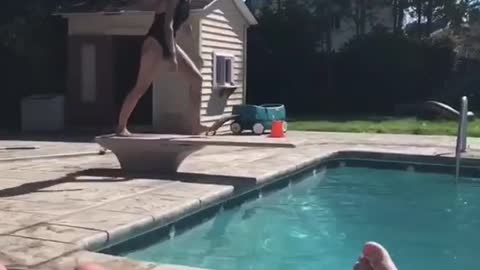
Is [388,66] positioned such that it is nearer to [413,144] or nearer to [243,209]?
[413,144]

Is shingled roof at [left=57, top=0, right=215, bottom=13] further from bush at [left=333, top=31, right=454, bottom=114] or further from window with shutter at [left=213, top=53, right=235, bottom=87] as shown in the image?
bush at [left=333, top=31, right=454, bottom=114]

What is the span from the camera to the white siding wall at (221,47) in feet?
47.3

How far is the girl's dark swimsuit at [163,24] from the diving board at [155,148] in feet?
3.18

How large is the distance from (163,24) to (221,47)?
24.4 ft

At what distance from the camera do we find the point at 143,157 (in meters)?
8.10

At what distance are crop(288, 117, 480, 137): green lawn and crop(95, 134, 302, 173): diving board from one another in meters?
7.40

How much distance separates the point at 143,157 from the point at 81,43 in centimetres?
812

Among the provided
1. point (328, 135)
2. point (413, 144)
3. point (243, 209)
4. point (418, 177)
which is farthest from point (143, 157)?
point (328, 135)

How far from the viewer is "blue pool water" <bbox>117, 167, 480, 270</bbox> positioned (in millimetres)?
5723

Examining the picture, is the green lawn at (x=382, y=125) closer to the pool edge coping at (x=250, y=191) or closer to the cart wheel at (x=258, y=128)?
the cart wheel at (x=258, y=128)

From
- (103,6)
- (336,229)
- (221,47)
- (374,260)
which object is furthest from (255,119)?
(374,260)

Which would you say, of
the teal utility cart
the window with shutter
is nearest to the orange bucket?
the teal utility cart

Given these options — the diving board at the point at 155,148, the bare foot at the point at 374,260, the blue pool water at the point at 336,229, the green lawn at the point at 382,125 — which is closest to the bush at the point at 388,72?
the green lawn at the point at 382,125

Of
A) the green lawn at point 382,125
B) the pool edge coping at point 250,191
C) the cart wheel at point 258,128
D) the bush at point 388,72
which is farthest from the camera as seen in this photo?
the bush at point 388,72
